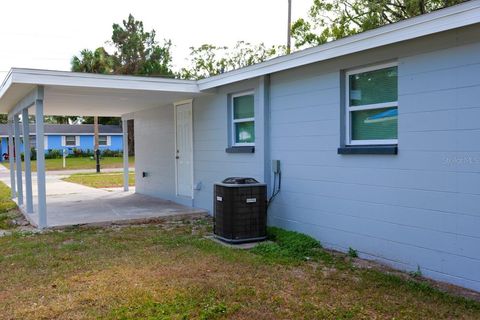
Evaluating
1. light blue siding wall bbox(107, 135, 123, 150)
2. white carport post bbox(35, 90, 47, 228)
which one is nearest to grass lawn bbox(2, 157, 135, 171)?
light blue siding wall bbox(107, 135, 123, 150)

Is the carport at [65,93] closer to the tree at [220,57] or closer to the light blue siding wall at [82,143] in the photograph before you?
the tree at [220,57]

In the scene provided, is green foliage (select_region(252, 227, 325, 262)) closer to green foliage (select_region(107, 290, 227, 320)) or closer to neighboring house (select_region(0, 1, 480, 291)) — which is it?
neighboring house (select_region(0, 1, 480, 291))

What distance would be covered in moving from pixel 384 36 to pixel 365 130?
122 centimetres

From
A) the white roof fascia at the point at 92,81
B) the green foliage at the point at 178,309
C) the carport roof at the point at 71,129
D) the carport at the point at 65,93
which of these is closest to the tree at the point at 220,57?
the carport roof at the point at 71,129

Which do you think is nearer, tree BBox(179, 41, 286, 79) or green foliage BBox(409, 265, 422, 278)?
green foliage BBox(409, 265, 422, 278)

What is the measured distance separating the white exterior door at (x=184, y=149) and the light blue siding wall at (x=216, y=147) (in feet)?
0.92

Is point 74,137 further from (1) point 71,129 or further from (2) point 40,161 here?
(2) point 40,161

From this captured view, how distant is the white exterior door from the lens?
963 centimetres

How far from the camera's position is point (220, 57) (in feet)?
117

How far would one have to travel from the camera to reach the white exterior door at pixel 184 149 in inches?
379

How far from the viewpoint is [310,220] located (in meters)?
6.20

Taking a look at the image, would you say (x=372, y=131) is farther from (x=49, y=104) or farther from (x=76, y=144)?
(x=76, y=144)

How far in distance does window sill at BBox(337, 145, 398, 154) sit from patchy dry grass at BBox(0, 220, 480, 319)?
1319mm

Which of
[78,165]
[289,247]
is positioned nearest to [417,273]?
[289,247]
